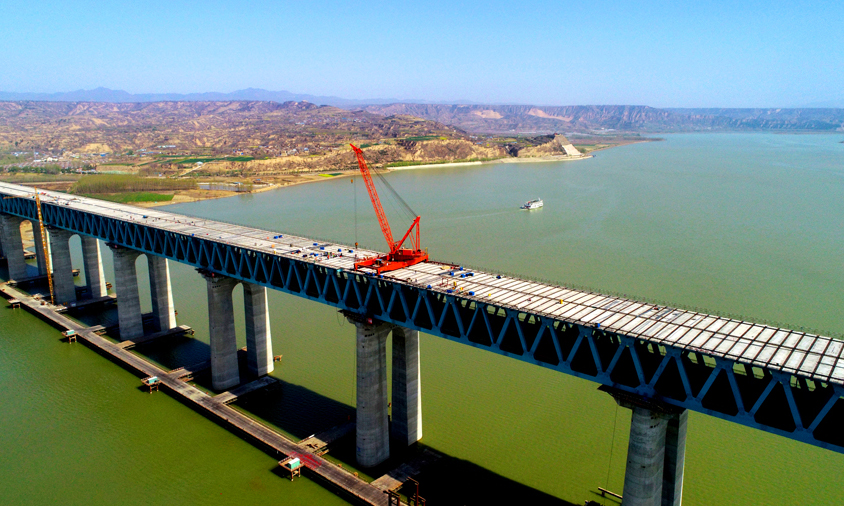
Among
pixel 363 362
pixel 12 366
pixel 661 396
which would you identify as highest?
pixel 661 396

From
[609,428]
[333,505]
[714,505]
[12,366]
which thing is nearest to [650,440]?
[714,505]

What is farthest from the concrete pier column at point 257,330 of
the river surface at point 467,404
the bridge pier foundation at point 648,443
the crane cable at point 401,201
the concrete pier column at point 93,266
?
the bridge pier foundation at point 648,443

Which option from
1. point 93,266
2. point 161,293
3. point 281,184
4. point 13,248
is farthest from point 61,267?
point 281,184

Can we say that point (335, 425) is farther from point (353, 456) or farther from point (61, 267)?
point (61, 267)

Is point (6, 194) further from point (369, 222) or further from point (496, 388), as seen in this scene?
point (496, 388)

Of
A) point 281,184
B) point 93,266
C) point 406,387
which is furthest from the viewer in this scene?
point 281,184

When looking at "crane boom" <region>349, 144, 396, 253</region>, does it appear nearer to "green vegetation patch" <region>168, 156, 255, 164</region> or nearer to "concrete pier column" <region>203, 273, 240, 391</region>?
"concrete pier column" <region>203, 273, 240, 391</region>
